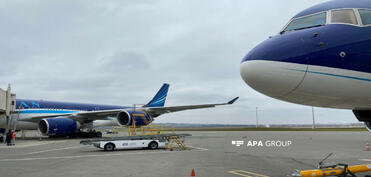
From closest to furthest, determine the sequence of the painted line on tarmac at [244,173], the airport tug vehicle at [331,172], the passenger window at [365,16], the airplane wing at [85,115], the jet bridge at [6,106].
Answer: the passenger window at [365,16], the airport tug vehicle at [331,172], the painted line on tarmac at [244,173], the jet bridge at [6,106], the airplane wing at [85,115]

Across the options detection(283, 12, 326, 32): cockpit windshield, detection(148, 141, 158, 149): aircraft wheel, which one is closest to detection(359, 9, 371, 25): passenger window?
detection(283, 12, 326, 32): cockpit windshield

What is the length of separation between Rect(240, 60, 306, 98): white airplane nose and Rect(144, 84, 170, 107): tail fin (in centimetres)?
2879

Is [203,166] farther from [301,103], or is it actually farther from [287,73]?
Result: [287,73]

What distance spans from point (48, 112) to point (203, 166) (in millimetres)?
22285

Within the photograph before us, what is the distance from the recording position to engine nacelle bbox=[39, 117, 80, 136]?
23703mm

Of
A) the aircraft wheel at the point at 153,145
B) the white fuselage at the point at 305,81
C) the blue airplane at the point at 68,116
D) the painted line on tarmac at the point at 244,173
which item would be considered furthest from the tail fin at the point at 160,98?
the white fuselage at the point at 305,81

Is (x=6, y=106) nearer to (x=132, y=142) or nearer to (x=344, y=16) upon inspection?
(x=132, y=142)

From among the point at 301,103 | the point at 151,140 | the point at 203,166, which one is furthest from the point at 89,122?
the point at 301,103

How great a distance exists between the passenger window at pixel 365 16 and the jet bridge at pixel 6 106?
25433 mm

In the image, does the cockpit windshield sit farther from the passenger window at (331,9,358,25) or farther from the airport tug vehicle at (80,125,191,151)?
the airport tug vehicle at (80,125,191,151)

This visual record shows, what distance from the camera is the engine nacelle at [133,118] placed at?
22.8 m

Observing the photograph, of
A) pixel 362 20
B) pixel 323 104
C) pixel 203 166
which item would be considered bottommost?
pixel 203 166

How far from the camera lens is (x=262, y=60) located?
4281 millimetres

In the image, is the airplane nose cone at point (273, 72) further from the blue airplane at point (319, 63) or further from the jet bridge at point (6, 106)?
the jet bridge at point (6, 106)
